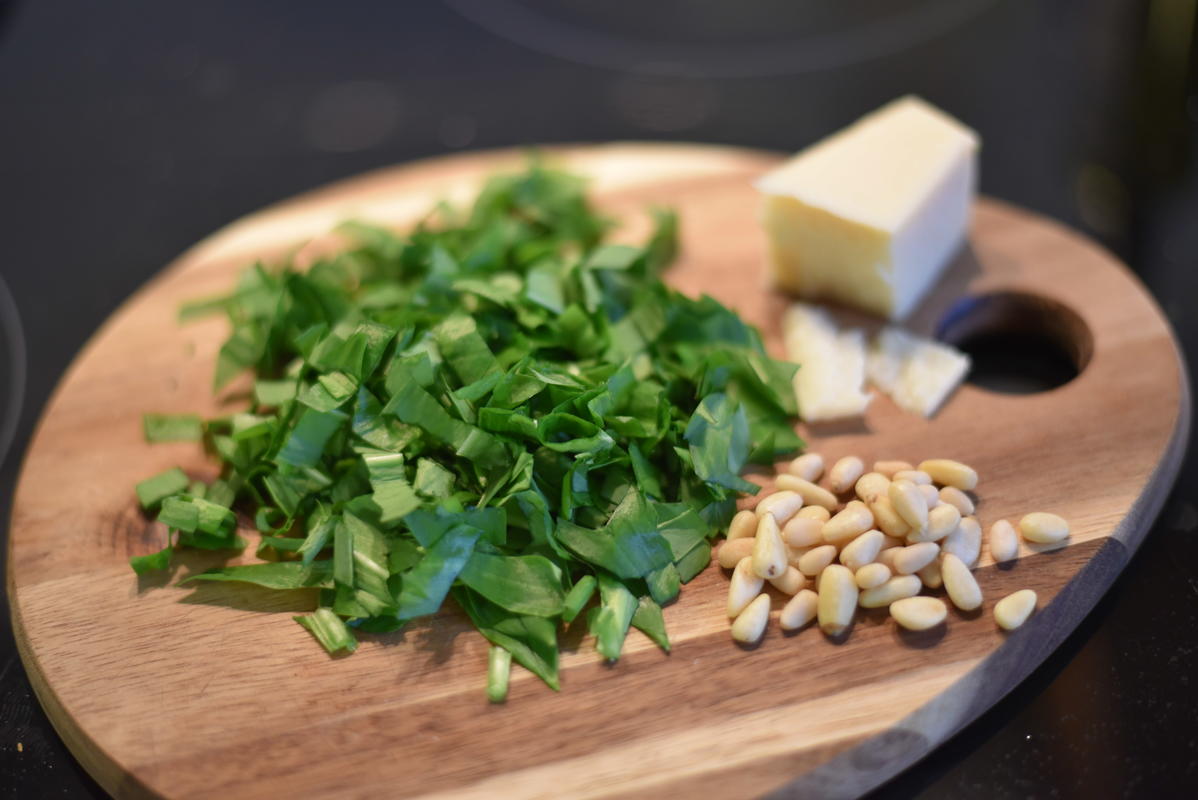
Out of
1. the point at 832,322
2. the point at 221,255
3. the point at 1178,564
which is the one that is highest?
the point at 221,255

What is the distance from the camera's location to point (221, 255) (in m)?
1.86

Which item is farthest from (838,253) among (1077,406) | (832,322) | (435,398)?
(435,398)

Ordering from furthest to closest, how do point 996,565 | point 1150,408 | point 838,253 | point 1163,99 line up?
point 1163,99 < point 838,253 < point 1150,408 < point 996,565

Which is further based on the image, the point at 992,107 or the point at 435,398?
the point at 992,107

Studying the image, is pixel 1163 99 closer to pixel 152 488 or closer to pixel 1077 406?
pixel 1077 406

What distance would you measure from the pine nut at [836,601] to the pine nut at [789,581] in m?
0.04

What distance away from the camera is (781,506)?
1.32 meters

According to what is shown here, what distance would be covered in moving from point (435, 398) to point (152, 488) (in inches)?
16.3

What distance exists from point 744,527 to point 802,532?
7cm

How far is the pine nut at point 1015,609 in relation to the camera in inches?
47.0

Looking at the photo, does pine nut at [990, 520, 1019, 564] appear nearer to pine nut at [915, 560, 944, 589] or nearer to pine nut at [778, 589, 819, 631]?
pine nut at [915, 560, 944, 589]

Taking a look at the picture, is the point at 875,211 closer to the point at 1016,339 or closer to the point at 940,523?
the point at 1016,339

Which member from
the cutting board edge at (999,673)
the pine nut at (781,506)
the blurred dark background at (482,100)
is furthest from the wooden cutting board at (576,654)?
the blurred dark background at (482,100)

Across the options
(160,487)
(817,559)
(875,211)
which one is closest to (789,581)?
(817,559)
